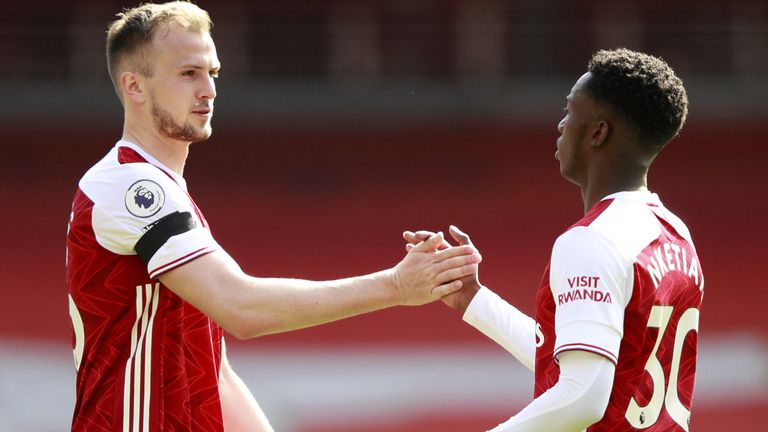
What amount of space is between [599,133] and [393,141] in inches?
416

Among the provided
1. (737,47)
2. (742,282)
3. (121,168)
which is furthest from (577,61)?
(121,168)

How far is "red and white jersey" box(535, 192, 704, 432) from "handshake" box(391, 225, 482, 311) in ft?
Answer: 2.09

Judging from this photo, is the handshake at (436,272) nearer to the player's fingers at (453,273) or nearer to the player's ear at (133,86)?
the player's fingers at (453,273)

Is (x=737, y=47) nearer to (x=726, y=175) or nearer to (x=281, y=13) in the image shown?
(x=726, y=175)

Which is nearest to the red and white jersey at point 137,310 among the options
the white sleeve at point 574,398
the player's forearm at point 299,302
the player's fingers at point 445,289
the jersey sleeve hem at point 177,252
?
the jersey sleeve hem at point 177,252

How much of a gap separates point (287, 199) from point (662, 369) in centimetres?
1033

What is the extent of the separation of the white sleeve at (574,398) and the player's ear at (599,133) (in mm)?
622

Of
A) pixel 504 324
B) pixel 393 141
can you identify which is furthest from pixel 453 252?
pixel 393 141

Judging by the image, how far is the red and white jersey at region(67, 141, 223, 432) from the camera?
11.5 ft

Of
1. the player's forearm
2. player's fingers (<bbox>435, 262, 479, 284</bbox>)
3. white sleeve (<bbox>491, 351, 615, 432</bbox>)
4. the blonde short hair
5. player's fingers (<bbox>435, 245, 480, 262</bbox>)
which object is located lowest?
white sleeve (<bbox>491, 351, 615, 432</bbox>)

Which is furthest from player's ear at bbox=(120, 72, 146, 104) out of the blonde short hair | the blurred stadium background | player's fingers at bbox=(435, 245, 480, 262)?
the blurred stadium background

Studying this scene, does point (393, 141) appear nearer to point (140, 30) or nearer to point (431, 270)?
point (140, 30)

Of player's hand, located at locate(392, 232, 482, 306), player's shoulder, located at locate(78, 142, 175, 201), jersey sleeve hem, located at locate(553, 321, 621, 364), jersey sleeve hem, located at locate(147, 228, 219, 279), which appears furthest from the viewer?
player's hand, located at locate(392, 232, 482, 306)

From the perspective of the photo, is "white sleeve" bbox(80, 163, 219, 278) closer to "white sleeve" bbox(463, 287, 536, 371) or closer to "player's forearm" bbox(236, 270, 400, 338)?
"player's forearm" bbox(236, 270, 400, 338)
